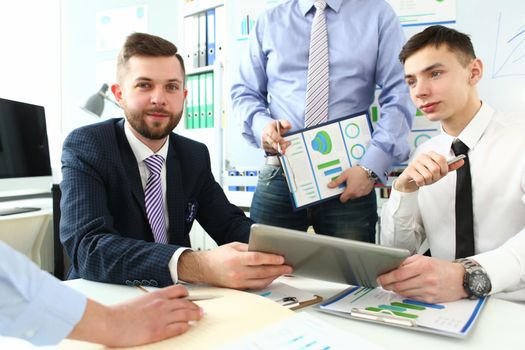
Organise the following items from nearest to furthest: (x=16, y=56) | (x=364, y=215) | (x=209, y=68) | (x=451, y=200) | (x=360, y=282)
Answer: (x=360, y=282) < (x=451, y=200) < (x=364, y=215) < (x=209, y=68) < (x=16, y=56)

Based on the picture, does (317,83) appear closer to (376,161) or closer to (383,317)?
(376,161)

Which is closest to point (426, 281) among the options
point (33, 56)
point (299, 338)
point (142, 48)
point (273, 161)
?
point (299, 338)

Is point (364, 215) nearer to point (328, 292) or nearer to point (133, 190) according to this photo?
point (328, 292)

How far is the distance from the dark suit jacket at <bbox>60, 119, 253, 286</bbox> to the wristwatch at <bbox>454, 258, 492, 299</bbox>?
2.12 feet

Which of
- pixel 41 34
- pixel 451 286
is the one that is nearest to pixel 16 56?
pixel 41 34

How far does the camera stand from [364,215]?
162cm

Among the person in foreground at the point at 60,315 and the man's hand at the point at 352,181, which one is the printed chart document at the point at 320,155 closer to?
the man's hand at the point at 352,181

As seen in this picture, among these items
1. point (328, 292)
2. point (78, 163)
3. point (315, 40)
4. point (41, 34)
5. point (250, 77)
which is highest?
point (41, 34)

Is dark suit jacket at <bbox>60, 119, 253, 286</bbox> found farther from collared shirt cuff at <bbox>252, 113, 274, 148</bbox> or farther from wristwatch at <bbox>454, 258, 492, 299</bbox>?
wristwatch at <bbox>454, 258, 492, 299</bbox>

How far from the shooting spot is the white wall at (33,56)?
3535 millimetres

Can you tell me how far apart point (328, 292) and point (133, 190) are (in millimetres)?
625

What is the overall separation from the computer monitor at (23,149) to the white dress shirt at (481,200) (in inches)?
89.7

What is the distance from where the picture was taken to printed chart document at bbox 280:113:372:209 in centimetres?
150

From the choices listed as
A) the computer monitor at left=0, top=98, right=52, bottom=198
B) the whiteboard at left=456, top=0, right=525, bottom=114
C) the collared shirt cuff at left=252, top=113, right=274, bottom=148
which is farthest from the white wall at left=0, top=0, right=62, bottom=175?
the whiteboard at left=456, top=0, right=525, bottom=114
